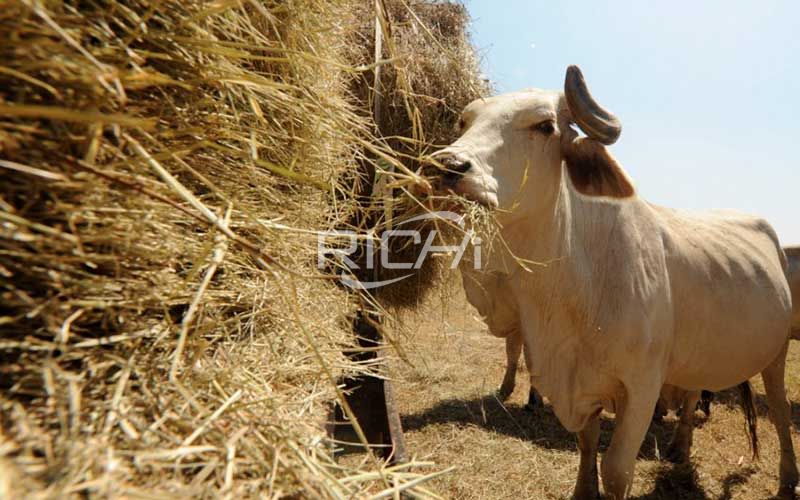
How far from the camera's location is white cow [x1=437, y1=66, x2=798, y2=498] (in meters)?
2.16

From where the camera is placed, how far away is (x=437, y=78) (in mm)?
3338

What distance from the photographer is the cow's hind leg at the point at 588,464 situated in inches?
108

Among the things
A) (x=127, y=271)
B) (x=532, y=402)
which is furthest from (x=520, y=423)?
(x=127, y=271)

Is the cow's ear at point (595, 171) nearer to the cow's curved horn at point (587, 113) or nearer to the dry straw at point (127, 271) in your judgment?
the cow's curved horn at point (587, 113)

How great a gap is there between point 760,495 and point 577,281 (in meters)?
2.61

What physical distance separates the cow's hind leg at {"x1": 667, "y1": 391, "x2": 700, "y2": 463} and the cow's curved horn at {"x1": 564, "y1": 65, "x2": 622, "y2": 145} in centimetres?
268

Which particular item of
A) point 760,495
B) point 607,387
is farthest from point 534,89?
point 760,495

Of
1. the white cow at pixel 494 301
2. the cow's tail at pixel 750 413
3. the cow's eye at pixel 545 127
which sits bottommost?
the cow's tail at pixel 750 413

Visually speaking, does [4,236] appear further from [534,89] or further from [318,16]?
[534,89]

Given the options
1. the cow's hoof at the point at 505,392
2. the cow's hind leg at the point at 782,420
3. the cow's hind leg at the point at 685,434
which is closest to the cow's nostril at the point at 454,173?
the cow's hind leg at the point at 685,434

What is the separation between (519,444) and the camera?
3.61m

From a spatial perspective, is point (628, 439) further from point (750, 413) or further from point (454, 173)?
point (750, 413)

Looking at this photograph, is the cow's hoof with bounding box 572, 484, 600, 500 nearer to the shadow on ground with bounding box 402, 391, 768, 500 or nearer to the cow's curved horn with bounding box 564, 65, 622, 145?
the shadow on ground with bounding box 402, 391, 768, 500

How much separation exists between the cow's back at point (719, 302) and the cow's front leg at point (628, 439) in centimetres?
50
